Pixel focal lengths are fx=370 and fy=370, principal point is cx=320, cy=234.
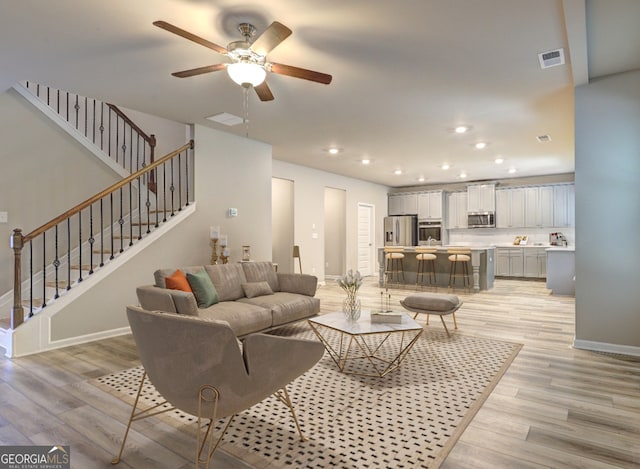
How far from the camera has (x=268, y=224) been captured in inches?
255

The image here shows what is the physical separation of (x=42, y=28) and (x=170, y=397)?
116 inches

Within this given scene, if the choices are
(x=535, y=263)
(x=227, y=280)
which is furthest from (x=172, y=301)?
Answer: (x=535, y=263)

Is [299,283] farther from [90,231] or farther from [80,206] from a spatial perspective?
[90,231]

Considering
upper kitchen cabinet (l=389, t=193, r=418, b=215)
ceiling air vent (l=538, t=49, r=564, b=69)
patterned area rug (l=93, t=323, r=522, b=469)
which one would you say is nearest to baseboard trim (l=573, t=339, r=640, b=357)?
patterned area rug (l=93, t=323, r=522, b=469)

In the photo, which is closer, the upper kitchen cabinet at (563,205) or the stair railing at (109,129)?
the stair railing at (109,129)

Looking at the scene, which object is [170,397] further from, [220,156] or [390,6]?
[220,156]

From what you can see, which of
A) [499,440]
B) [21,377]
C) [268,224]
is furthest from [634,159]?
[21,377]

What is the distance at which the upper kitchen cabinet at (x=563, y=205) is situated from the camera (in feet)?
29.8

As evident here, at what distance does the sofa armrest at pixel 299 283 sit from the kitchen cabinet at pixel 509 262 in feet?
22.7

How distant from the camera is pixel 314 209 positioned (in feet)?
27.8

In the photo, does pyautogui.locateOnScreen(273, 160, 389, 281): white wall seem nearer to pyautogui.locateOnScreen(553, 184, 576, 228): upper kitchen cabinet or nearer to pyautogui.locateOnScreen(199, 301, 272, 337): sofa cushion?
pyautogui.locateOnScreen(199, 301, 272, 337): sofa cushion

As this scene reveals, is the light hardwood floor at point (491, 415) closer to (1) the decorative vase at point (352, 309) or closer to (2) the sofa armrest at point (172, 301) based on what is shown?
(2) the sofa armrest at point (172, 301)

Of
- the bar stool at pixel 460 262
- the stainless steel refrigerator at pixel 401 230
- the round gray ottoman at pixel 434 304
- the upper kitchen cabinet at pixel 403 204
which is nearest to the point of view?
the round gray ottoman at pixel 434 304

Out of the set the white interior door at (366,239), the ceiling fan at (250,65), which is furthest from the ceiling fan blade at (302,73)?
the white interior door at (366,239)
